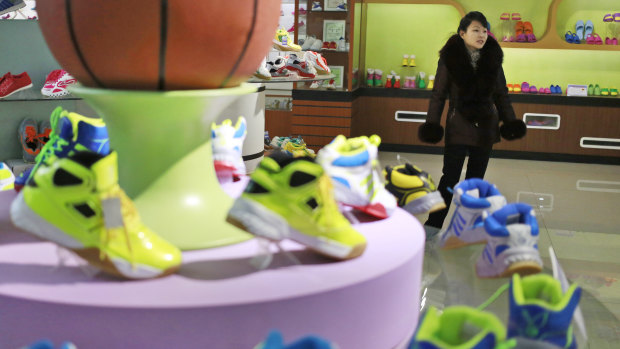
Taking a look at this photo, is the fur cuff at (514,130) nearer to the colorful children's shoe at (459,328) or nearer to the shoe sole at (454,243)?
the shoe sole at (454,243)

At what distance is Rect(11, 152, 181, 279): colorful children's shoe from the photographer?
3.95 feet

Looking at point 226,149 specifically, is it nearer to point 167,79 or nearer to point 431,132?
point 167,79

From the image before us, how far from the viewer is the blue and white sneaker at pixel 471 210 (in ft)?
6.35

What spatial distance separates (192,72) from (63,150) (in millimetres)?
626

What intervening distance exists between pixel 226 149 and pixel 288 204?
2.57ft

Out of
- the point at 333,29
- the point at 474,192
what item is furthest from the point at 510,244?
the point at 333,29

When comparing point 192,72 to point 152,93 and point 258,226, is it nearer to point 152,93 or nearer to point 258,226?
point 152,93

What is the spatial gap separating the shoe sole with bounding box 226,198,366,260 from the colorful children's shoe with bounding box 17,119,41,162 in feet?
7.12

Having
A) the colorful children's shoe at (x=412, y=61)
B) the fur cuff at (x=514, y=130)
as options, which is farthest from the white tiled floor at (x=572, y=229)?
the colorful children's shoe at (x=412, y=61)

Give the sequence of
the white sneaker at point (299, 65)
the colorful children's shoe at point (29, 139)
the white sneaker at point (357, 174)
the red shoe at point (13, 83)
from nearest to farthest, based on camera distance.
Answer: the white sneaker at point (357, 174)
the red shoe at point (13, 83)
the colorful children's shoe at point (29, 139)
the white sneaker at point (299, 65)

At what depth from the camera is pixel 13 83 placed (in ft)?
9.75

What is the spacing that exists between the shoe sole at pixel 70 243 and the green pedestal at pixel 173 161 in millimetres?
216

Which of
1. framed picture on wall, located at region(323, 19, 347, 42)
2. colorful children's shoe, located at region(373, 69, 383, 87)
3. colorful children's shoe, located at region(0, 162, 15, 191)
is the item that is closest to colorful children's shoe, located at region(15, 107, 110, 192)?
colorful children's shoe, located at region(0, 162, 15, 191)

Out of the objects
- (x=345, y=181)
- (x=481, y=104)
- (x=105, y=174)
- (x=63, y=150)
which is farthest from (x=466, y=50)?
(x=105, y=174)
